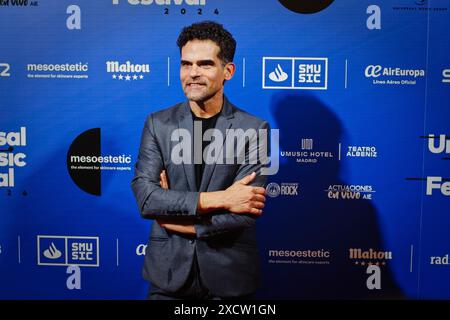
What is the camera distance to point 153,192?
2.77 m

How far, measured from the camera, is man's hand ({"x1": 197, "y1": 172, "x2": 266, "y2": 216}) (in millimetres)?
2789

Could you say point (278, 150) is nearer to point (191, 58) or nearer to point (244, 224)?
point (244, 224)

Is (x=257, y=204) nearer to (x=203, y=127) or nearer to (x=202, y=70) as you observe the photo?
(x=203, y=127)

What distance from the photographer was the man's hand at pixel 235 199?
2789 mm

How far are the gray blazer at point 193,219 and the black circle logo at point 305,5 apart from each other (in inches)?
28.8

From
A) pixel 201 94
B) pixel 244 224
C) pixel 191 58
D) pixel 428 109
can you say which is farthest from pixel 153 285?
pixel 428 109

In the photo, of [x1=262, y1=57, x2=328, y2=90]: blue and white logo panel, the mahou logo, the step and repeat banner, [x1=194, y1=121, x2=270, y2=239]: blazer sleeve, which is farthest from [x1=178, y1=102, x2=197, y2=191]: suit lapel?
[x1=262, y1=57, x2=328, y2=90]: blue and white logo panel

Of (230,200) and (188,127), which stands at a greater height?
(188,127)

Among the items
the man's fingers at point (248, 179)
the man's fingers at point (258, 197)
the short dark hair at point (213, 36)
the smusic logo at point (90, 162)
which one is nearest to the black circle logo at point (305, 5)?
the short dark hair at point (213, 36)

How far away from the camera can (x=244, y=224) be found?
2.84 m

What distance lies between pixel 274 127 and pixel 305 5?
80cm

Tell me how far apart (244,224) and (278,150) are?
0.55 meters
